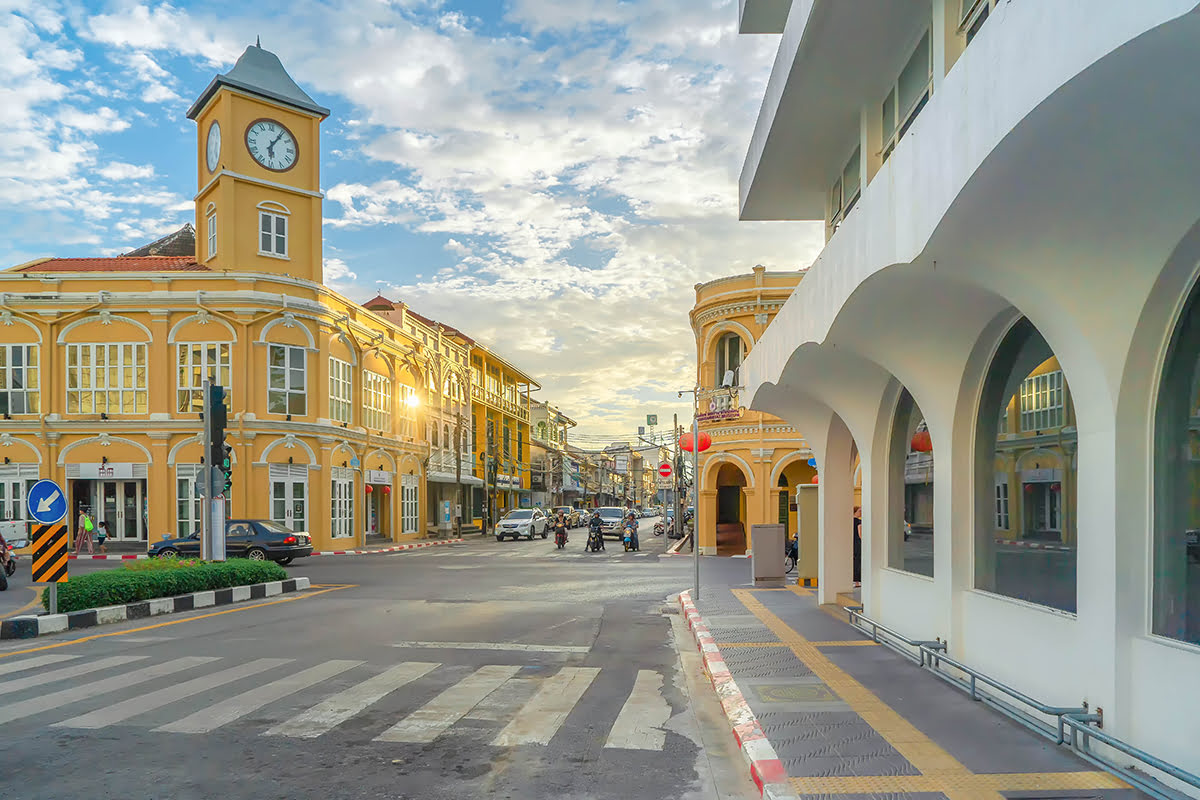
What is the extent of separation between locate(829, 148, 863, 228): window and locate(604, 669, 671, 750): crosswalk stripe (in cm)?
713

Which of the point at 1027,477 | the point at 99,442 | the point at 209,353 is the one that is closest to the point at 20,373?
the point at 99,442

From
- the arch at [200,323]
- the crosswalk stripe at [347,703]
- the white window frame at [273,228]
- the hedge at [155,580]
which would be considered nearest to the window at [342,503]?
the arch at [200,323]

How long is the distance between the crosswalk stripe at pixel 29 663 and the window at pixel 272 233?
86.5ft

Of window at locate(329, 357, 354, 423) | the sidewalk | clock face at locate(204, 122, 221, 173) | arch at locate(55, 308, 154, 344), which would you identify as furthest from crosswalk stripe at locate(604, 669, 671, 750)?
clock face at locate(204, 122, 221, 173)

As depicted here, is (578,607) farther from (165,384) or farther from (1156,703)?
(165,384)

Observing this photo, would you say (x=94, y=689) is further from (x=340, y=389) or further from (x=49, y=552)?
(x=340, y=389)

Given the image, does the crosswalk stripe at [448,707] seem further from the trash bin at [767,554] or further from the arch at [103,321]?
the arch at [103,321]

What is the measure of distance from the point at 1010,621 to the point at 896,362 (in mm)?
2781

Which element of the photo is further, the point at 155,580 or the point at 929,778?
the point at 155,580

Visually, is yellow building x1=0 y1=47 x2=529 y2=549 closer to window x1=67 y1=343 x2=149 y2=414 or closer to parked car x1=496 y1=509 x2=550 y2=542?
window x1=67 y1=343 x2=149 y2=414

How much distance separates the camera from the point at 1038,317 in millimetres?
6461

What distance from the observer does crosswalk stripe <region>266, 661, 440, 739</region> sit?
23.9 feet

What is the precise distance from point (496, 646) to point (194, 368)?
26051 mm

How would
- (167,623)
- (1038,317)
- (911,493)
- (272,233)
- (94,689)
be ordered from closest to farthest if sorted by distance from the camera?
1. (1038,317)
2. (94,689)
3. (911,493)
4. (167,623)
5. (272,233)
